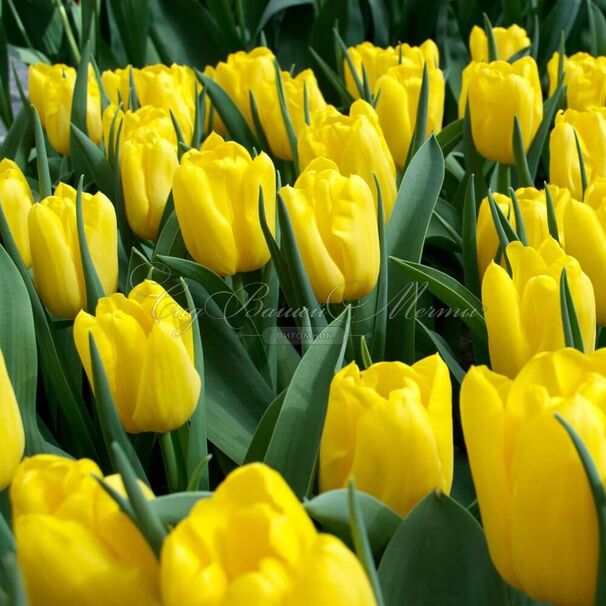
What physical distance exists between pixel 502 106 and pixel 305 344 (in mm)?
436

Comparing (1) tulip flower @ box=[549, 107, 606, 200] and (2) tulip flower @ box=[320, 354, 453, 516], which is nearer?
(2) tulip flower @ box=[320, 354, 453, 516]

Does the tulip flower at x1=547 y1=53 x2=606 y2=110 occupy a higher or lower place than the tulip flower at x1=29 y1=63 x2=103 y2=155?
lower

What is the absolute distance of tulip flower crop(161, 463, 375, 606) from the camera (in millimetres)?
353

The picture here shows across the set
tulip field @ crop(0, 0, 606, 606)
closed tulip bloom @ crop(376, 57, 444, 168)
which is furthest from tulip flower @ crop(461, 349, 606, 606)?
closed tulip bloom @ crop(376, 57, 444, 168)

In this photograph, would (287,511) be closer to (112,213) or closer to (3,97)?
(112,213)

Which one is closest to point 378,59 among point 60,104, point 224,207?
point 60,104

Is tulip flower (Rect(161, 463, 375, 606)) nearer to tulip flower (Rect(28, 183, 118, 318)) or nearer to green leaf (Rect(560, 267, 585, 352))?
green leaf (Rect(560, 267, 585, 352))

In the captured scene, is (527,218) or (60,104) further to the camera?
(60,104)

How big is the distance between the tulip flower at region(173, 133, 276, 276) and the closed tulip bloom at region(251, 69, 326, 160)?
1.06 feet

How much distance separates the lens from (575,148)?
94 cm

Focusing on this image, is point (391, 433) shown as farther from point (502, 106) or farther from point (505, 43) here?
point (505, 43)

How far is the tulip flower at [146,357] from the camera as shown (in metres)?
0.63

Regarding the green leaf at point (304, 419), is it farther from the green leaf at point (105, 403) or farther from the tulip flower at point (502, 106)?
the tulip flower at point (502, 106)

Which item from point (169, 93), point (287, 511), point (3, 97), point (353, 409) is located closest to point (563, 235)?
point (353, 409)
